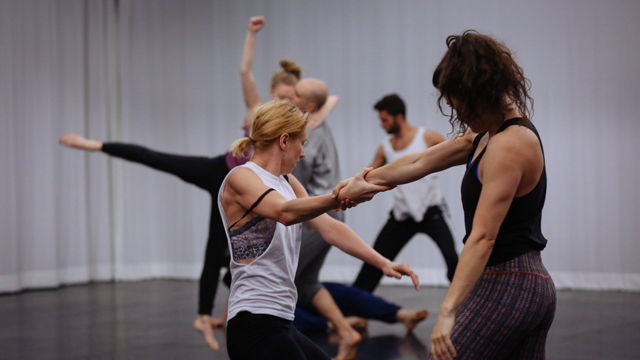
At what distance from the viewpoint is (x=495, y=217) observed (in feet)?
4.43

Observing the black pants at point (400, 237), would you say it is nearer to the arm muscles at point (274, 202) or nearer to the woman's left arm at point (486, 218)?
the arm muscles at point (274, 202)

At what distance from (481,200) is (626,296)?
458 cm

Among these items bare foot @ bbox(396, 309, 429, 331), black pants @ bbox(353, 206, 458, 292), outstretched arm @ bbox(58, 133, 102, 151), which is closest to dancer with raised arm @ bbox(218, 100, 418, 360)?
outstretched arm @ bbox(58, 133, 102, 151)

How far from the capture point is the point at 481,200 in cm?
136

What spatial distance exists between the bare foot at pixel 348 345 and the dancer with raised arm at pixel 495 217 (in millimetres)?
1750

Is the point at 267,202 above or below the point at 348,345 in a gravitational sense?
above

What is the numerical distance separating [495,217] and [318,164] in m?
2.05

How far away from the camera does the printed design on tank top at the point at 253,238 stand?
1.69 metres

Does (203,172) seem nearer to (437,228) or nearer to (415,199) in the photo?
(415,199)

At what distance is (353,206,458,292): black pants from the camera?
13.5ft

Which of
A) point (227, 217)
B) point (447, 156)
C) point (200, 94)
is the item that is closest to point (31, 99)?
point (200, 94)

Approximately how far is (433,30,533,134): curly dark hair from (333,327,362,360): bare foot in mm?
1996

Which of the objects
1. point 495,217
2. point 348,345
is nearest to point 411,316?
point 348,345

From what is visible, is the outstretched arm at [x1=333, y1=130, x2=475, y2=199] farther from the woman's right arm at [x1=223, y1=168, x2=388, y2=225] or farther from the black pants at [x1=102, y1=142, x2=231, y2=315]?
the black pants at [x1=102, y1=142, x2=231, y2=315]
